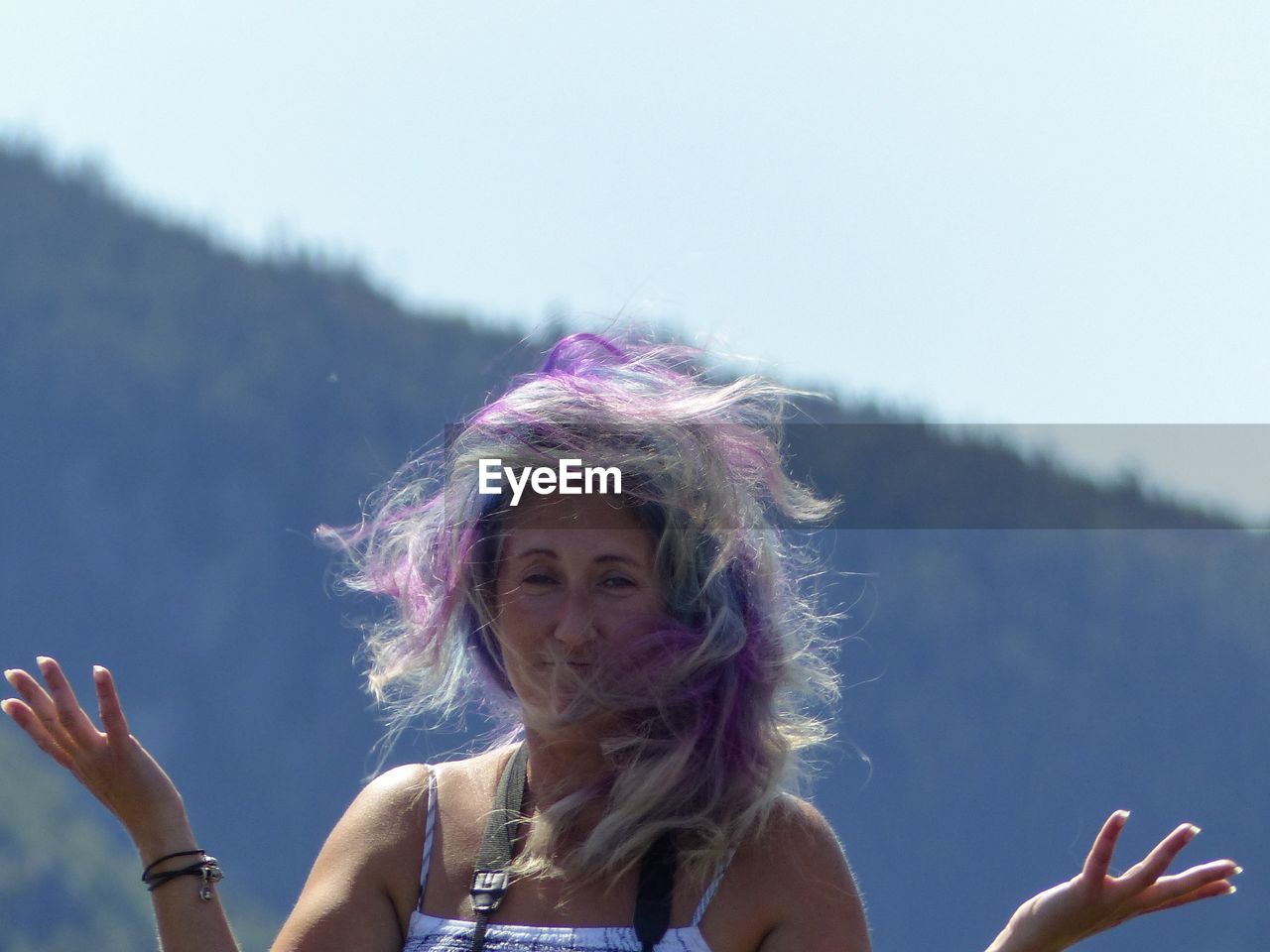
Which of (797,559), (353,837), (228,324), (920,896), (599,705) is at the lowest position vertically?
(920,896)

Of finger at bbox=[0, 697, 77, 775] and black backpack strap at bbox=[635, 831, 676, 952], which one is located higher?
finger at bbox=[0, 697, 77, 775]

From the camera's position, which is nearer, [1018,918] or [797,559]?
[1018,918]

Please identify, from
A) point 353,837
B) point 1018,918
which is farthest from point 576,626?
point 1018,918

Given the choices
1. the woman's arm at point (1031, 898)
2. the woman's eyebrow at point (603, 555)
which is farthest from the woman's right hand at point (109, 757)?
the woman's arm at point (1031, 898)

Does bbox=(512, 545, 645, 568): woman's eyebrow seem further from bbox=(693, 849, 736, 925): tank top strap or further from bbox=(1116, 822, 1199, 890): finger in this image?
bbox=(1116, 822, 1199, 890): finger

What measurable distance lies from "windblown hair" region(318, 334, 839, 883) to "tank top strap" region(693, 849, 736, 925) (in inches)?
0.5

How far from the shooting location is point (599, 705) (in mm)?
2023

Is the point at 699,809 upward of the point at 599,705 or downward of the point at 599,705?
downward

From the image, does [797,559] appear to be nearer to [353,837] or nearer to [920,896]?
[353,837]

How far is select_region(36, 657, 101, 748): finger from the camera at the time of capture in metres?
1.98

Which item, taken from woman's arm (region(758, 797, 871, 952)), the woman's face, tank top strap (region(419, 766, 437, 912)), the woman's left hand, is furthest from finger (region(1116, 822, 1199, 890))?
tank top strap (region(419, 766, 437, 912))

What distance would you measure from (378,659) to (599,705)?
490 mm

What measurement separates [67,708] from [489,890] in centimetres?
63

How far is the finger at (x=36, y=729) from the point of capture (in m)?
1.97
